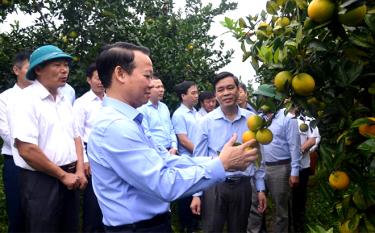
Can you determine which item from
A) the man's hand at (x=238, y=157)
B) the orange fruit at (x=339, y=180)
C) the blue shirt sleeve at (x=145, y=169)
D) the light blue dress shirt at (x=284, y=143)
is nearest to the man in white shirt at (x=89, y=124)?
the light blue dress shirt at (x=284, y=143)

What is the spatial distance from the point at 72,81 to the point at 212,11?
354 cm

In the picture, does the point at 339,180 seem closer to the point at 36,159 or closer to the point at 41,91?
the point at 36,159

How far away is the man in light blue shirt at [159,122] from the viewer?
4.88 m

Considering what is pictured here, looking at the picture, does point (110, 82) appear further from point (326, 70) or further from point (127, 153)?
point (326, 70)

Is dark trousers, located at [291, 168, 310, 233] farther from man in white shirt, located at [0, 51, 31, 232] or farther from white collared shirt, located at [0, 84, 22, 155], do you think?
white collared shirt, located at [0, 84, 22, 155]

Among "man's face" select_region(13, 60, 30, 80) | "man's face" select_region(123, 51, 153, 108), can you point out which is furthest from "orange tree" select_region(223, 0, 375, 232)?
"man's face" select_region(13, 60, 30, 80)

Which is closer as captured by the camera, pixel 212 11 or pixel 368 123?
pixel 368 123

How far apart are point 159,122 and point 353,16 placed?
12.3 ft

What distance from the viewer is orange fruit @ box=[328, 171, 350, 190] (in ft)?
5.05

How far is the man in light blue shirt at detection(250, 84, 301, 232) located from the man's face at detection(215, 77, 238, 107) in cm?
79

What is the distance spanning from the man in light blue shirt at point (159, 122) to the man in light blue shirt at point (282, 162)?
1.09 meters

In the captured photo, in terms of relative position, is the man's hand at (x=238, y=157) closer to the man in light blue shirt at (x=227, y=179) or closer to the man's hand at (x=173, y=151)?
the man in light blue shirt at (x=227, y=179)

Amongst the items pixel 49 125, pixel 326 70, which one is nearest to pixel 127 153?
pixel 326 70

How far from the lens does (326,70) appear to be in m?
1.50
